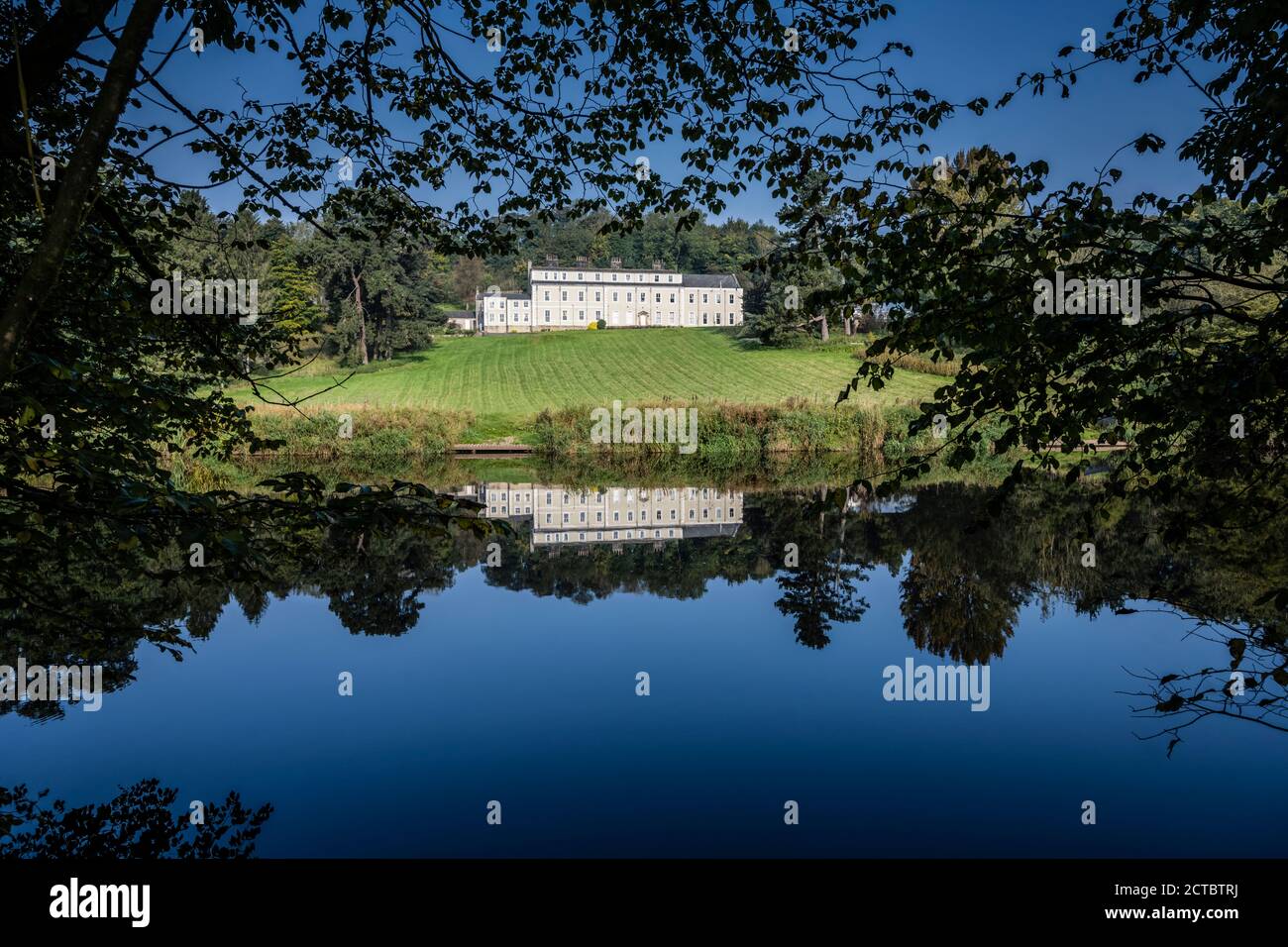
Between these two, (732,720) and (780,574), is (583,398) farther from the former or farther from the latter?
(732,720)

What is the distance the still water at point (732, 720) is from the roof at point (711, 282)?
102935mm

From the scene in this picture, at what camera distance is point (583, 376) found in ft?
228

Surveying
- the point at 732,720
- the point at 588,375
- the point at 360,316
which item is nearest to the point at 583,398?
the point at 588,375

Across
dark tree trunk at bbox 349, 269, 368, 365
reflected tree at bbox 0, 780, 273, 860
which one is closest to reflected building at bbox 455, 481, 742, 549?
reflected tree at bbox 0, 780, 273, 860

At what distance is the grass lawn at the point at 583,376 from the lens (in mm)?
55344

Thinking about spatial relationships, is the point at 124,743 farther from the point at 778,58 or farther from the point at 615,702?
the point at 778,58

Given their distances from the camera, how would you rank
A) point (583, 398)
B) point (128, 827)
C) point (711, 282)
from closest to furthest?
1. point (128, 827)
2. point (583, 398)
3. point (711, 282)

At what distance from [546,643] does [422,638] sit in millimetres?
2168

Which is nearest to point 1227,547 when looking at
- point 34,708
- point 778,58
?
point 778,58

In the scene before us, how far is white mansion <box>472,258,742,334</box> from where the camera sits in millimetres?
114125

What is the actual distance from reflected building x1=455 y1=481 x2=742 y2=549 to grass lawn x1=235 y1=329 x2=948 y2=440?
1572 centimetres

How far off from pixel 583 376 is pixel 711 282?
54.7m

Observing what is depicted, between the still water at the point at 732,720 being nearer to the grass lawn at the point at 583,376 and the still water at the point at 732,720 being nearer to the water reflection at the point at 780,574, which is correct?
the water reflection at the point at 780,574

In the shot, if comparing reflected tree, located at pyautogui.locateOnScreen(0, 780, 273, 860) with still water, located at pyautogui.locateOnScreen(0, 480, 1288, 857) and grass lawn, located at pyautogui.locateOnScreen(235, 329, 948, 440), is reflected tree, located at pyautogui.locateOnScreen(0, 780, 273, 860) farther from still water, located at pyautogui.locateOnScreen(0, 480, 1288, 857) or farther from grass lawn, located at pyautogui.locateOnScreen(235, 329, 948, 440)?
grass lawn, located at pyautogui.locateOnScreen(235, 329, 948, 440)
